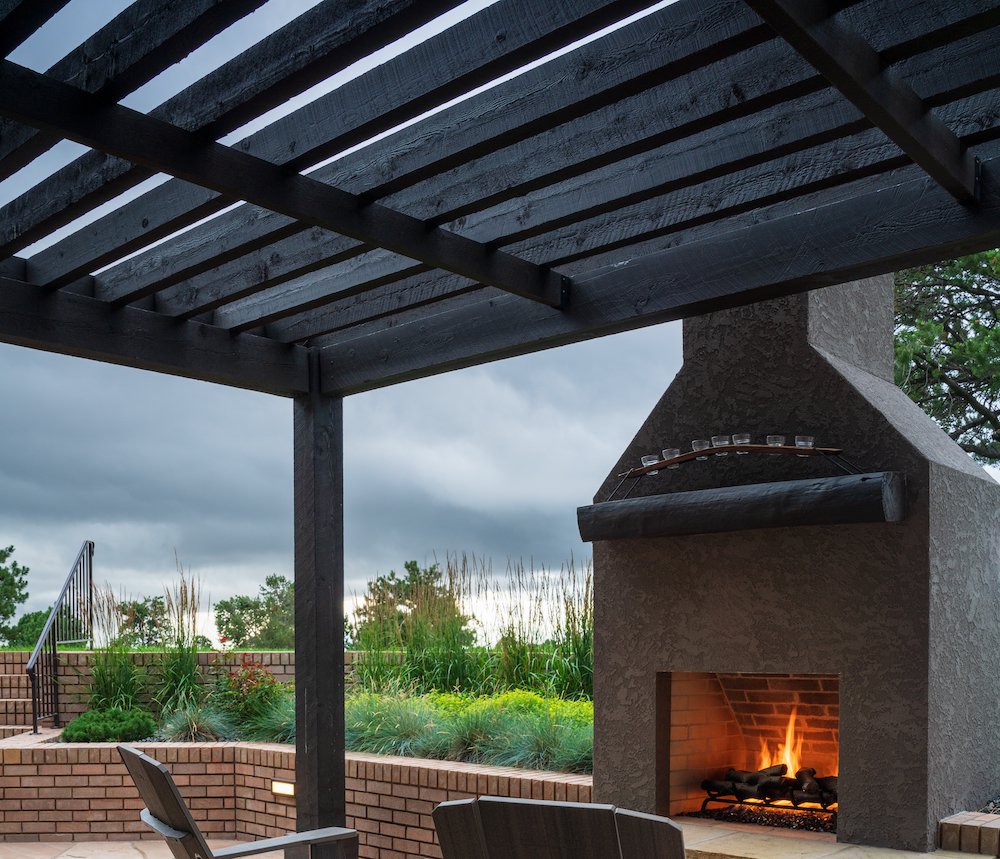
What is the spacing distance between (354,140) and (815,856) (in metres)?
3.14

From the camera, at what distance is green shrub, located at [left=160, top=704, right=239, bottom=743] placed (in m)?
7.39

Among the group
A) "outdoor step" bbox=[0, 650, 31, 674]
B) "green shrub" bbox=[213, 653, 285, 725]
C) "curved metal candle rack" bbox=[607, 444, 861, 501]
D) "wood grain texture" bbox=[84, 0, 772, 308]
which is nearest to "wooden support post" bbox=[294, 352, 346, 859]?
"curved metal candle rack" bbox=[607, 444, 861, 501]

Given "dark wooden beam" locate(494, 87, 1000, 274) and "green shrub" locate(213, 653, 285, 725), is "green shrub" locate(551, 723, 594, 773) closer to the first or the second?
"green shrub" locate(213, 653, 285, 725)

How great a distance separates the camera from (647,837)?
8.32 feet

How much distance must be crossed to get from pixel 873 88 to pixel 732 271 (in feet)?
4.04

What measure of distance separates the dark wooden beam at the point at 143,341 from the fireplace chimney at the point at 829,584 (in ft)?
5.68

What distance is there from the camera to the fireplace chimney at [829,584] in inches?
174

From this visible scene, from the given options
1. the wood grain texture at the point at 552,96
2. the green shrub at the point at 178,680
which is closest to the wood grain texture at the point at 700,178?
the wood grain texture at the point at 552,96

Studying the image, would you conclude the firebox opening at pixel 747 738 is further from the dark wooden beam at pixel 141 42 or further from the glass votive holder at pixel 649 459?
the dark wooden beam at pixel 141 42

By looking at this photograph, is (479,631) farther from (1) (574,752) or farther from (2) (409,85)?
(2) (409,85)

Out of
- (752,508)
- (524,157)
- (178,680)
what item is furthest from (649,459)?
(178,680)

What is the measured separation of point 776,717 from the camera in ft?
17.7

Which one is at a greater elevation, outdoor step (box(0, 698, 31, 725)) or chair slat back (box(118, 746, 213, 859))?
chair slat back (box(118, 746, 213, 859))

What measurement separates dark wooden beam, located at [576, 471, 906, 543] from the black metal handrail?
4.87 metres
